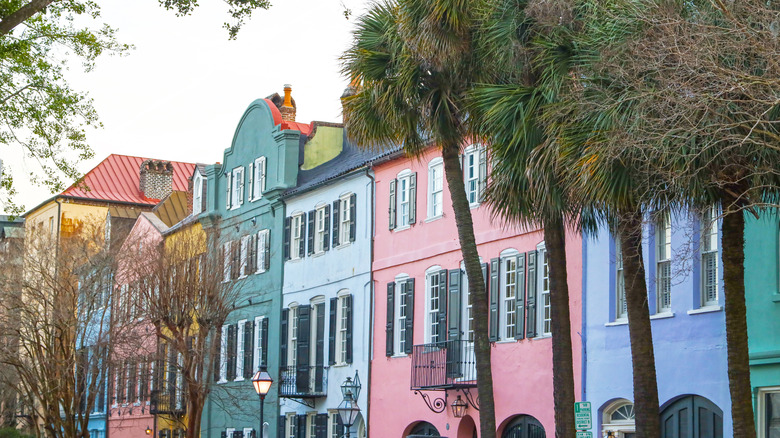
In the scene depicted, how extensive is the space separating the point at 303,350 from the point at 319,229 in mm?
3693

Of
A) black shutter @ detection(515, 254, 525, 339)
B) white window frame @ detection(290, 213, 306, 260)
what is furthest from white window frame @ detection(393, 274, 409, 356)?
white window frame @ detection(290, 213, 306, 260)

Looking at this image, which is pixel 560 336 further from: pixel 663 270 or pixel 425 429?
pixel 425 429

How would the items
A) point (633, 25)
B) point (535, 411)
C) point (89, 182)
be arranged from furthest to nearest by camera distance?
point (89, 182) < point (535, 411) < point (633, 25)

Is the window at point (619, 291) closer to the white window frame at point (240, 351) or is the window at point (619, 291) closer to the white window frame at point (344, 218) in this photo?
the white window frame at point (344, 218)

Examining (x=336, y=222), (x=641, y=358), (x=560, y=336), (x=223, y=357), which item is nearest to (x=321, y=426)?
(x=336, y=222)

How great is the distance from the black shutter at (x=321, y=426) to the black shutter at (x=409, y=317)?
5026mm

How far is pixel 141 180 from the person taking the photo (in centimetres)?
6738

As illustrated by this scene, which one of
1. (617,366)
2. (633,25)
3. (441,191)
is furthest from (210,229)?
(633,25)

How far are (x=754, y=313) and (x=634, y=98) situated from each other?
719 centimetres

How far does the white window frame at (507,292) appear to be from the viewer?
90.0 feet

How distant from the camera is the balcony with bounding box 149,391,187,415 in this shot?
1758 inches

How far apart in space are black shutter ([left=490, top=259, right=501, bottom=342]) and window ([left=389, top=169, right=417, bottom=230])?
442 centimetres

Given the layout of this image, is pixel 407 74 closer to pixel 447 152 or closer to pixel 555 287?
pixel 447 152

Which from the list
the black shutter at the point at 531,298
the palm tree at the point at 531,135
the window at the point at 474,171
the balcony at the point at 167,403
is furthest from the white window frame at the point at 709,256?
the balcony at the point at 167,403
